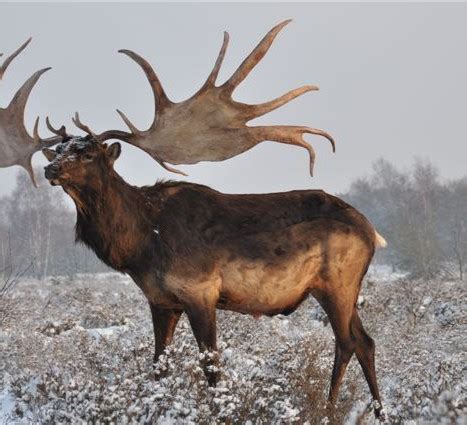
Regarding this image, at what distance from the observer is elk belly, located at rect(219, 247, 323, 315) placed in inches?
158

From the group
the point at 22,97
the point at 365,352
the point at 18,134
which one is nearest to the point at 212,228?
the point at 365,352

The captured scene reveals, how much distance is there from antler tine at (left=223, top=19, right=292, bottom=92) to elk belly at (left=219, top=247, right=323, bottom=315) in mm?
1423

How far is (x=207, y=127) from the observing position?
4.45m

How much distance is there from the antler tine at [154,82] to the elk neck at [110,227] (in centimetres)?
84

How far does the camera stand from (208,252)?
12.9ft

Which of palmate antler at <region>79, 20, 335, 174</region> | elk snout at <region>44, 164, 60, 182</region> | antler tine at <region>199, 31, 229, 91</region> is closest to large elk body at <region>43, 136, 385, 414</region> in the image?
elk snout at <region>44, 164, 60, 182</region>

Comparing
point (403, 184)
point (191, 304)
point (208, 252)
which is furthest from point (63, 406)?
point (403, 184)

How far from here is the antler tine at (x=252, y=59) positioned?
4.25m

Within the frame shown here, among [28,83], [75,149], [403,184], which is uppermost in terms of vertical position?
[28,83]

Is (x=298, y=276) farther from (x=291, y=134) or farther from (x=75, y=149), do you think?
(x=75, y=149)

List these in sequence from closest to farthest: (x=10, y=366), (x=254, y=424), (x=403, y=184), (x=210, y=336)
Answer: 1. (x=254, y=424)
2. (x=210, y=336)
3. (x=10, y=366)
4. (x=403, y=184)

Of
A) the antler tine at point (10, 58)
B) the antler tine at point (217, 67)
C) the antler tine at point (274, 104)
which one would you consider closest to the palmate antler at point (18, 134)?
the antler tine at point (10, 58)

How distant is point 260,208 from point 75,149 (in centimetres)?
143

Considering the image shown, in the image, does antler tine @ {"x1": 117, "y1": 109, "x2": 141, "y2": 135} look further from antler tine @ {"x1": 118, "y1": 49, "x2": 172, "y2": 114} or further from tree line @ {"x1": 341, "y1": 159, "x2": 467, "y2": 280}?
tree line @ {"x1": 341, "y1": 159, "x2": 467, "y2": 280}
